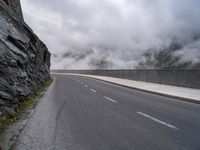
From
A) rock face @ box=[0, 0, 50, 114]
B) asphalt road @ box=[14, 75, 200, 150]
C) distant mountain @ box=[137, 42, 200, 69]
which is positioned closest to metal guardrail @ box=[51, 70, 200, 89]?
asphalt road @ box=[14, 75, 200, 150]

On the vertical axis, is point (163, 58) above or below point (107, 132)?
above

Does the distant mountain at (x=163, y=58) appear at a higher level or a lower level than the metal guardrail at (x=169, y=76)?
higher

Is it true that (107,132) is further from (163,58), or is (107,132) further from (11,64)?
(163,58)

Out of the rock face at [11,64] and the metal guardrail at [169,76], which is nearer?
the rock face at [11,64]

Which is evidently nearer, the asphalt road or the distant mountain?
the asphalt road

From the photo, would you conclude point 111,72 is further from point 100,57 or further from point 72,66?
point 72,66

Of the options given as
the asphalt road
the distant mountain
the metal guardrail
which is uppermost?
the distant mountain

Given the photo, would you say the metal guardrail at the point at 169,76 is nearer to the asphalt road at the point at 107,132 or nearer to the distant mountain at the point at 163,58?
the asphalt road at the point at 107,132

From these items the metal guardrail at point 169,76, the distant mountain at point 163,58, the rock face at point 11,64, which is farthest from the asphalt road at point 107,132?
the distant mountain at point 163,58

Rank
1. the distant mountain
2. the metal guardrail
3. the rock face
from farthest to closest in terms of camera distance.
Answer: the distant mountain → the metal guardrail → the rock face

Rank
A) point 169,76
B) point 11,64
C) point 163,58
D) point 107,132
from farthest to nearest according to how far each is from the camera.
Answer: point 163,58
point 169,76
point 11,64
point 107,132

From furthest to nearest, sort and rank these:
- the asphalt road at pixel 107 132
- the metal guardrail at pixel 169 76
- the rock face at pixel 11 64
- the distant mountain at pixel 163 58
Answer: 1. the distant mountain at pixel 163 58
2. the metal guardrail at pixel 169 76
3. the rock face at pixel 11 64
4. the asphalt road at pixel 107 132

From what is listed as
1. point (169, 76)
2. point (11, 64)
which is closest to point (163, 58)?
point (169, 76)

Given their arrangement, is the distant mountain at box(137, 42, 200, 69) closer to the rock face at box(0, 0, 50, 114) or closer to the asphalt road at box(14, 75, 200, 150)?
the rock face at box(0, 0, 50, 114)
